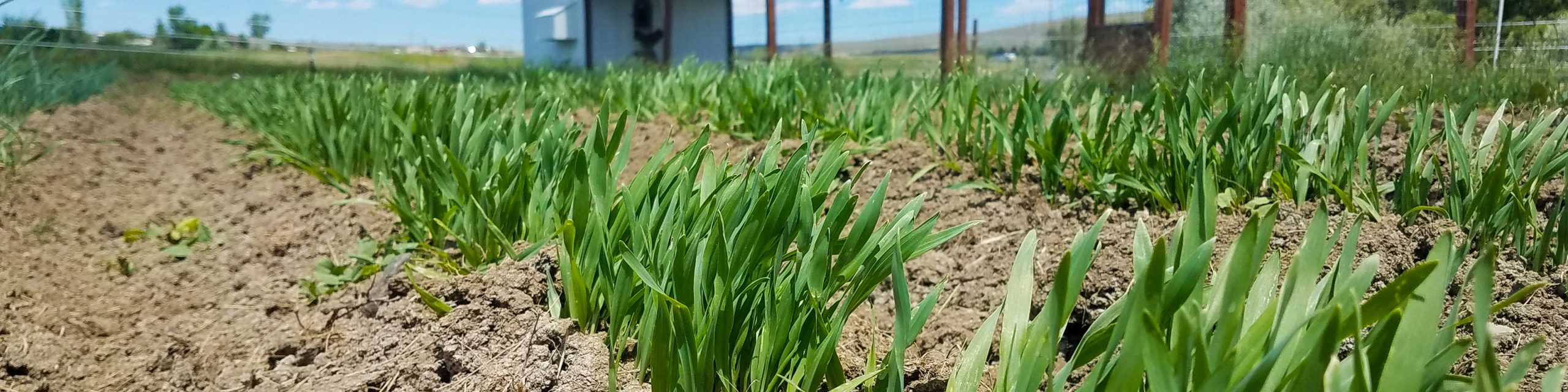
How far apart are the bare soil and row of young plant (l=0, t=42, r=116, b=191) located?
0.09 m

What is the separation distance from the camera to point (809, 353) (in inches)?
42.9

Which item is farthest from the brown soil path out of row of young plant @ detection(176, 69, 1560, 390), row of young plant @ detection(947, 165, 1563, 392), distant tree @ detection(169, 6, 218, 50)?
distant tree @ detection(169, 6, 218, 50)

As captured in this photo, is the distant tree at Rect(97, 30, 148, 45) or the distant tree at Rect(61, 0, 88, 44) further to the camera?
the distant tree at Rect(97, 30, 148, 45)

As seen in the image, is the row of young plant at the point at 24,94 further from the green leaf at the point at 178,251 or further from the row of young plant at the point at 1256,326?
the row of young plant at the point at 1256,326

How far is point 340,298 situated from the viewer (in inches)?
72.6

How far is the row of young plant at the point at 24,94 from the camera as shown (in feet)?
9.05

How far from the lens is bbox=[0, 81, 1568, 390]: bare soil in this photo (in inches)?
52.1

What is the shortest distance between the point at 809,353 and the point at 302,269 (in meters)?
1.54

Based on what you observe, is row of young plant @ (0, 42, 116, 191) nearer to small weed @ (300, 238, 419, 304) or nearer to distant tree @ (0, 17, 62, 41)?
distant tree @ (0, 17, 62, 41)

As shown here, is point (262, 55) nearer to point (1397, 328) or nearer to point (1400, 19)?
point (1400, 19)

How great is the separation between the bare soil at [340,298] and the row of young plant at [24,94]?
9cm

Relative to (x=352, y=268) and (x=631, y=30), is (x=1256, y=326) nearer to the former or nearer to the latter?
(x=352, y=268)

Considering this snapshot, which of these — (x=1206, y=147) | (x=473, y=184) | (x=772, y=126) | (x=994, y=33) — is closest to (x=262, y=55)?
(x=994, y=33)

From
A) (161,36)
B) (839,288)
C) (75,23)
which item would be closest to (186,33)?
(161,36)
